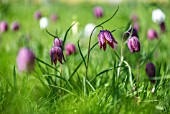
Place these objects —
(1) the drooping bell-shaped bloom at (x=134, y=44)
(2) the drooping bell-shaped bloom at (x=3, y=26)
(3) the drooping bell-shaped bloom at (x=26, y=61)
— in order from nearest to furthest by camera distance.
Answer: (3) the drooping bell-shaped bloom at (x=26, y=61), (1) the drooping bell-shaped bloom at (x=134, y=44), (2) the drooping bell-shaped bloom at (x=3, y=26)

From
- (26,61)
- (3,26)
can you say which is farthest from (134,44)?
(3,26)

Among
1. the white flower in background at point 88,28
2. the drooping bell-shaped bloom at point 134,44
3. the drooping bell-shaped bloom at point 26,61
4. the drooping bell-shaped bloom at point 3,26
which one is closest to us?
the drooping bell-shaped bloom at point 26,61

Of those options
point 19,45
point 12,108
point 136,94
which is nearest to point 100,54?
point 19,45

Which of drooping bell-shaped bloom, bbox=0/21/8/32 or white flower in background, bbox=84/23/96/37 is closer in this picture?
drooping bell-shaped bloom, bbox=0/21/8/32

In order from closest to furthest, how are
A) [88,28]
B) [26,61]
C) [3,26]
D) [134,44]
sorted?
[26,61] < [134,44] < [3,26] < [88,28]

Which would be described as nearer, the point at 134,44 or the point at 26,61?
the point at 26,61

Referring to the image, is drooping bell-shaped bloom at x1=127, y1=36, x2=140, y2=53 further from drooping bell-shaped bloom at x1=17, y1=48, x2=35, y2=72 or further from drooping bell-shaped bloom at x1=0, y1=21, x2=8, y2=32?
drooping bell-shaped bloom at x1=0, y1=21, x2=8, y2=32

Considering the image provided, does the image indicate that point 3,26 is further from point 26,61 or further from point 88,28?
point 26,61

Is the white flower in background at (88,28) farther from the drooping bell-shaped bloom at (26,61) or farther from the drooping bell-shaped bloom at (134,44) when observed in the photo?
the drooping bell-shaped bloom at (26,61)

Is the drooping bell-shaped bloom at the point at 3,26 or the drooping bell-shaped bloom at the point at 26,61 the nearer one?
the drooping bell-shaped bloom at the point at 26,61

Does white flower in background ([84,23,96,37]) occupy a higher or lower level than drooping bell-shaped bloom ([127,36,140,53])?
lower

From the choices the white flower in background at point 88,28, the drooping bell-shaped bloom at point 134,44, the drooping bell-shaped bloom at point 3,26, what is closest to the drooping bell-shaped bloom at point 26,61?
the drooping bell-shaped bloom at point 134,44

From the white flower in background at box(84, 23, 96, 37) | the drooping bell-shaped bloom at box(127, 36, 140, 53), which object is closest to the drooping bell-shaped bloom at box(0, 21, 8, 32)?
the white flower in background at box(84, 23, 96, 37)
